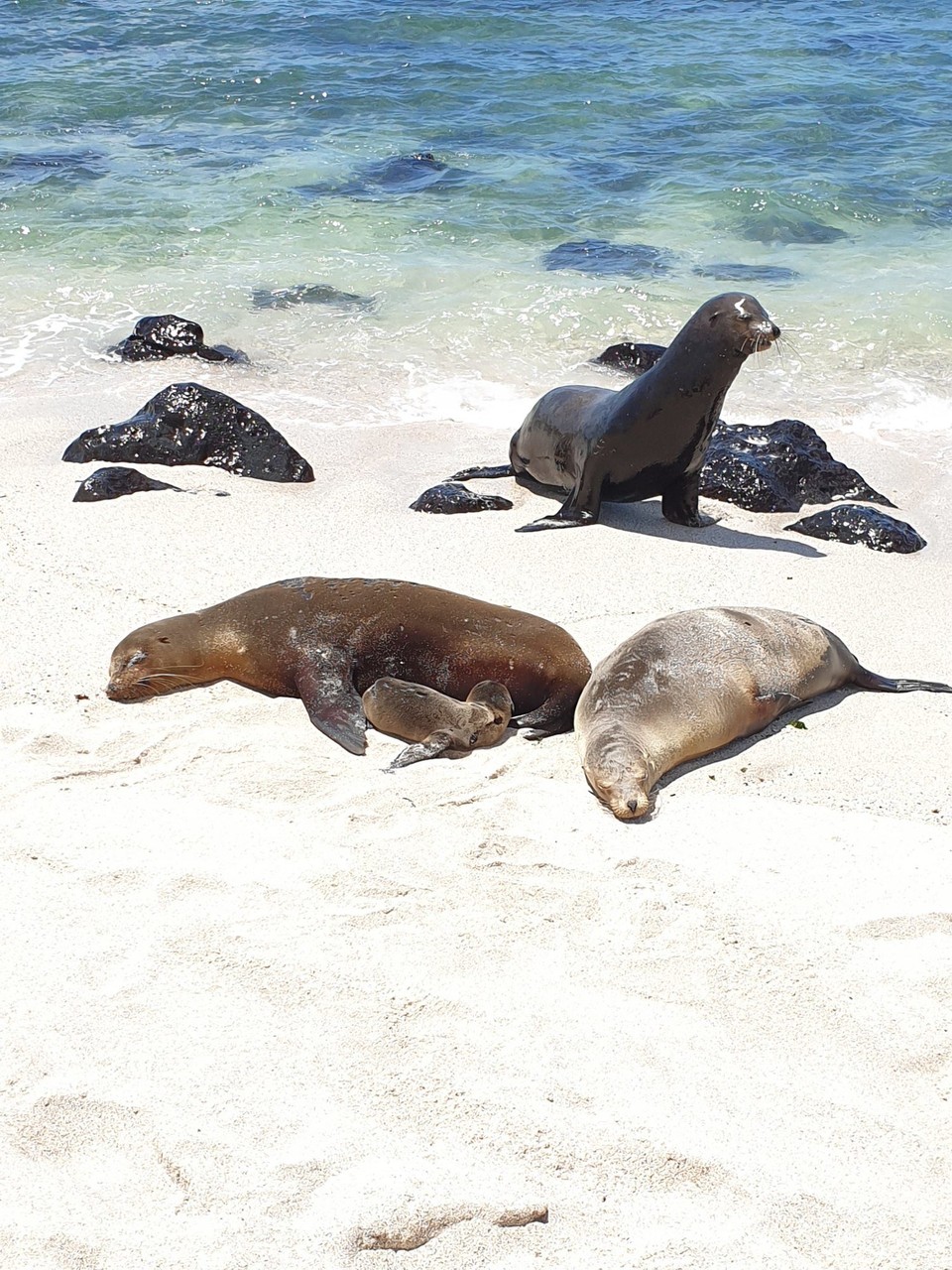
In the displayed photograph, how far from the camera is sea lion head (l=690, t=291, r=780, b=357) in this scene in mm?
6883

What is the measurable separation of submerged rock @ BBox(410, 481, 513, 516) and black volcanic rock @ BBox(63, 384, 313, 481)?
768mm

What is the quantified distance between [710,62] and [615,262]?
7948mm

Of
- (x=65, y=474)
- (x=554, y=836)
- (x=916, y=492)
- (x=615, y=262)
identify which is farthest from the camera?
(x=615, y=262)

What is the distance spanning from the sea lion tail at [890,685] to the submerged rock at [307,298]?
7.23 meters

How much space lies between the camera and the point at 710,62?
18.6 m

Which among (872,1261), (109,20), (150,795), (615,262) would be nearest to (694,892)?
(872,1261)

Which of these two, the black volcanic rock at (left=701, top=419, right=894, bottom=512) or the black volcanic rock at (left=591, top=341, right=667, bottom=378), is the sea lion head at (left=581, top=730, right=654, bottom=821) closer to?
the black volcanic rock at (left=701, top=419, right=894, bottom=512)

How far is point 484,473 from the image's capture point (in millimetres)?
7883

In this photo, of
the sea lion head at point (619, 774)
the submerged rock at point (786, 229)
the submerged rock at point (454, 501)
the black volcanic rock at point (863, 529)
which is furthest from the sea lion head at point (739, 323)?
the submerged rock at point (786, 229)

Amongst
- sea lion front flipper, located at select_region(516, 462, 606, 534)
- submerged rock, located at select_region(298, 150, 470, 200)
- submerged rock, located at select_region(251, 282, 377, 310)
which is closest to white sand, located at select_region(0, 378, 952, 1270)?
sea lion front flipper, located at select_region(516, 462, 606, 534)

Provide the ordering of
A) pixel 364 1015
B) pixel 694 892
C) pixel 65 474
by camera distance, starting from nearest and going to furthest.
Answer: pixel 364 1015 < pixel 694 892 < pixel 65 474

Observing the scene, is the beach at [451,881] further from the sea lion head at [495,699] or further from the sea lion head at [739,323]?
the sea lion head at [739,323]

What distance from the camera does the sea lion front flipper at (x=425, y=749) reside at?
14.1 ft

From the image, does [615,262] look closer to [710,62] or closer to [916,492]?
[916,492]
